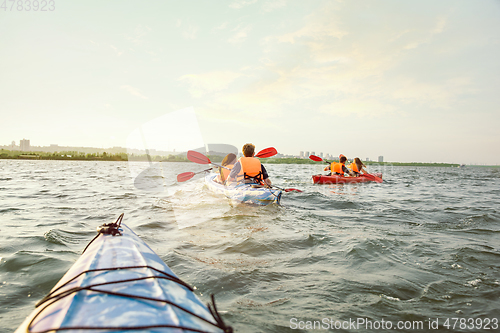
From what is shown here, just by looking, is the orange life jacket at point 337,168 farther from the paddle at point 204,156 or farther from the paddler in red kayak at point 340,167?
the paddle at point 204,156

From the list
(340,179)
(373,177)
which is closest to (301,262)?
(340,179)

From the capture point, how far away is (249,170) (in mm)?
7273

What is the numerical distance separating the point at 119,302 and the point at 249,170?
6.01m

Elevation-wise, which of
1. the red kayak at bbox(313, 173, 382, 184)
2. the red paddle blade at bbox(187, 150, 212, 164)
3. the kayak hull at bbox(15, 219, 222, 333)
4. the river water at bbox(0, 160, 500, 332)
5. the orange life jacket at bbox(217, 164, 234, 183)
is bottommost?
the river water at bbox(0, 160, 500, 332)

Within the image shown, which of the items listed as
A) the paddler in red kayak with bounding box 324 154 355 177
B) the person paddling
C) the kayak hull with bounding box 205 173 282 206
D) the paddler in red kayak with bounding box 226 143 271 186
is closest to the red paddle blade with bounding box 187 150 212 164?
the person paddling

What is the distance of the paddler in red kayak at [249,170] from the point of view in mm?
7258

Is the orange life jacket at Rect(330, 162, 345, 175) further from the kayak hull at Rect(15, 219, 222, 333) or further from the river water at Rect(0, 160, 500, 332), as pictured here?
the kayak hull at Rect(15, 219, 222, 333)

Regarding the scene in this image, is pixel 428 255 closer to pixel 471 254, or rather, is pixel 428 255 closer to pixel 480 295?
pixel 471 254

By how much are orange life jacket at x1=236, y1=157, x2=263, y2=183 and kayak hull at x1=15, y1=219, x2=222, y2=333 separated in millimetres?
5410

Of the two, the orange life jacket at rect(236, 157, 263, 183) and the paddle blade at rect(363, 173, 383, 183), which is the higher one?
the orange life jacket at rect(236, 157, 263, 183)

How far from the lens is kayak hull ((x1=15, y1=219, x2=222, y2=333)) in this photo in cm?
117

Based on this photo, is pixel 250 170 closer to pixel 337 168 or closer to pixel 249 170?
pixel 249 170

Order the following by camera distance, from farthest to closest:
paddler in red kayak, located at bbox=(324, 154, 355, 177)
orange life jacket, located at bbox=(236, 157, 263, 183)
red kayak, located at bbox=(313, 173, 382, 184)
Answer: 1. paddler in red kayak, located at bbox=(324, 154, 355, 177)
2. red kayak, located at bbox=(313, 173, 382, 184)
3. orange life jacket, located at bbox=(236, 157, 263, 183)

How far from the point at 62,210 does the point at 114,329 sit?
7.14 meters
